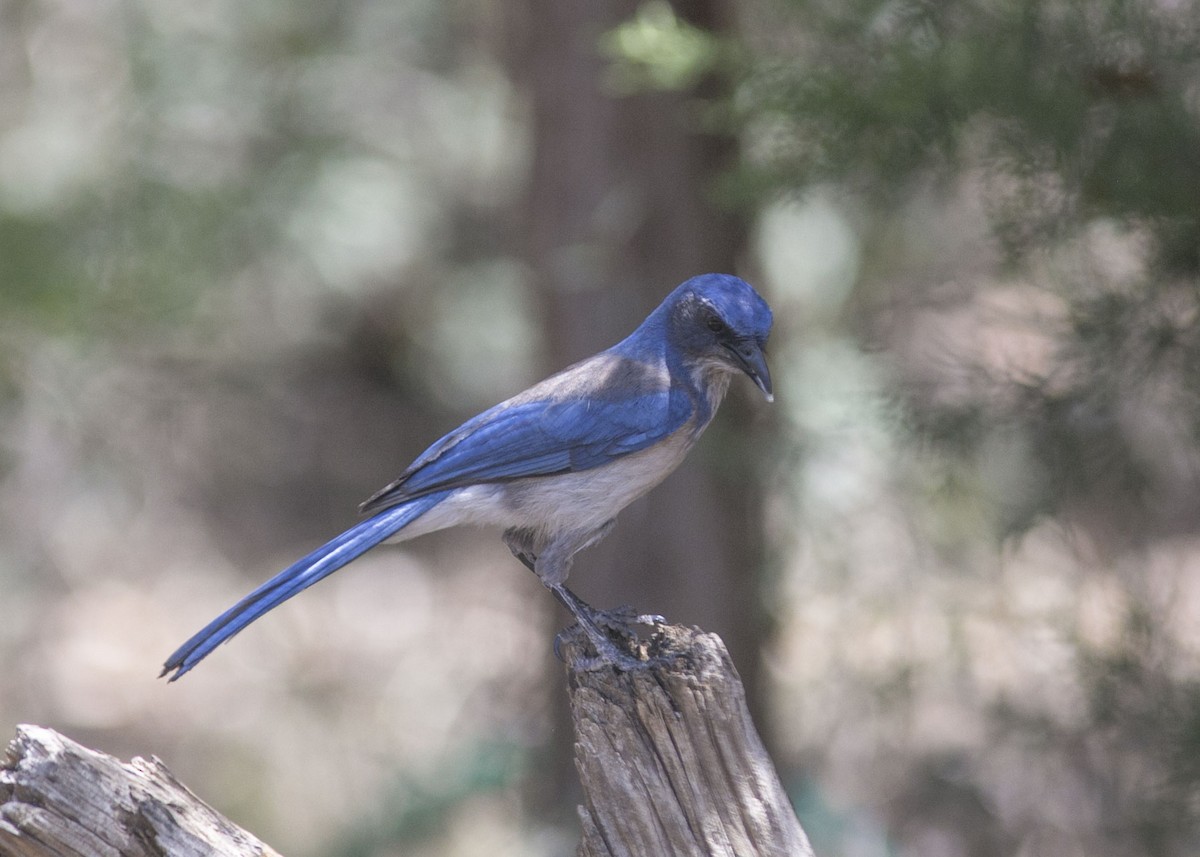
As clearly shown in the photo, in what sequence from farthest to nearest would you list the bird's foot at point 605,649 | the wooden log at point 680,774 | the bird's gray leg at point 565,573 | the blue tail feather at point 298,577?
the bird's gray leg at point 565,573 → the bird's foot at point 605,649 → the blue tail feather at point 298,577 → the wooden log at point 680,774

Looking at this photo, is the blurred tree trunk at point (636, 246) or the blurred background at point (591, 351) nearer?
the blurred background at point (591, 351)

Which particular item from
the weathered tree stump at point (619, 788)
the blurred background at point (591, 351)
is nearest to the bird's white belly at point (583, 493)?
the weathered tree stump at point (619, 788)

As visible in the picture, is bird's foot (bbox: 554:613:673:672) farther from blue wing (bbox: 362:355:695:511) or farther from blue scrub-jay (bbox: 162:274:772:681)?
blue wing (bbox: 362:355:695:511)

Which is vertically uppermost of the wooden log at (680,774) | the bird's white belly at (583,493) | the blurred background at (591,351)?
the blurred background at (591,351)

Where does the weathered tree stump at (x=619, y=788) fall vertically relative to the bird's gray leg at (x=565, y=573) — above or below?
below

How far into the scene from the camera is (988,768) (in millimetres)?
5848

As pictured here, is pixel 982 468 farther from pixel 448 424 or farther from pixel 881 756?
pixel 448 424

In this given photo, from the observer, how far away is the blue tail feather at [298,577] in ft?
9.72

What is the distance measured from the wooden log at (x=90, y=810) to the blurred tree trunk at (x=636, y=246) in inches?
124

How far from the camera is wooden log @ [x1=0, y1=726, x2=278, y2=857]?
249cm

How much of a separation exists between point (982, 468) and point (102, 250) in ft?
14.3

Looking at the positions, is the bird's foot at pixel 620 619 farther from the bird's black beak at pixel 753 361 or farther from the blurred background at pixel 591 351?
the blurred background at pixel 591 351

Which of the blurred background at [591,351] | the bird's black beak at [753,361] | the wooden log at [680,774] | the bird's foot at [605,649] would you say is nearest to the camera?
the wooden log at [680,774]

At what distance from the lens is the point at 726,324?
378cm
